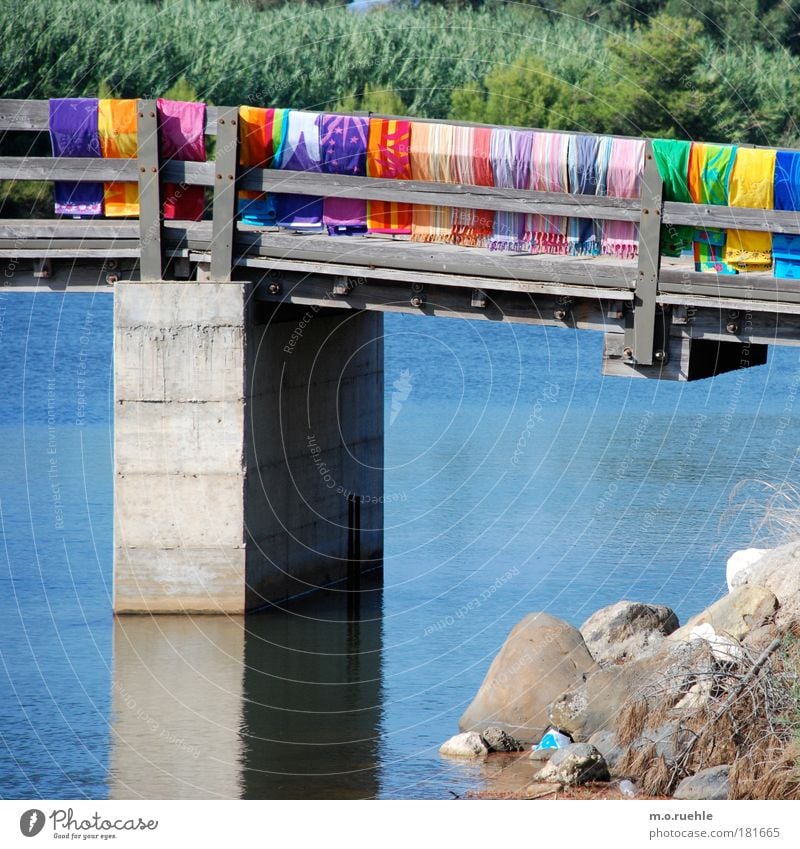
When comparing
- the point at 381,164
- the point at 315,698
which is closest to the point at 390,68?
the point at 381,164

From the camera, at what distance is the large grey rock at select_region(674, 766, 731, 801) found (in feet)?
48.3

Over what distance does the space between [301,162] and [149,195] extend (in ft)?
5.80

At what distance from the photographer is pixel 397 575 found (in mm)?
24141

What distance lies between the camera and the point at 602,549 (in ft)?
80.9

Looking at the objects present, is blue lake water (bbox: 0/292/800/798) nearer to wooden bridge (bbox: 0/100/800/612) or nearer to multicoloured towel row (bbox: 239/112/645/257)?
wooden bridge (bbox: 0/100/800/612)

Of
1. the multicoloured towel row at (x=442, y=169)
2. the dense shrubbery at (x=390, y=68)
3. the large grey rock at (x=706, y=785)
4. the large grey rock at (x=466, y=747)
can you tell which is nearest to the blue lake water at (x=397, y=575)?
the large grey rock at (x=466, y=747)

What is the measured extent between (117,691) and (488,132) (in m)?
7.08

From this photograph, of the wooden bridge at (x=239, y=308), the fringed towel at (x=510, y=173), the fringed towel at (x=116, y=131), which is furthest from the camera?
the fringed towel at (x=116, y=131)

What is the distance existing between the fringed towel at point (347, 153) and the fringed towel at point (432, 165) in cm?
61

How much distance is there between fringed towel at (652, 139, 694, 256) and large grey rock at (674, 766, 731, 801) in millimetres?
6524

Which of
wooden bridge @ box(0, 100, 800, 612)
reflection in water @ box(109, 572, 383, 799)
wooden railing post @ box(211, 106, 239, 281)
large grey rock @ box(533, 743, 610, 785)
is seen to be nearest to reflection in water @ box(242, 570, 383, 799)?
reflection in water @ box(109, 572, 383, 799)

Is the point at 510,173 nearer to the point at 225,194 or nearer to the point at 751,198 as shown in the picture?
the point at 751,198

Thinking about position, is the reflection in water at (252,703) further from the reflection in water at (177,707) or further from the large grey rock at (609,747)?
the large grey rock at (609,747)

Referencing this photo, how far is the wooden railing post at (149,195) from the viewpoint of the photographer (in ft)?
68.8
